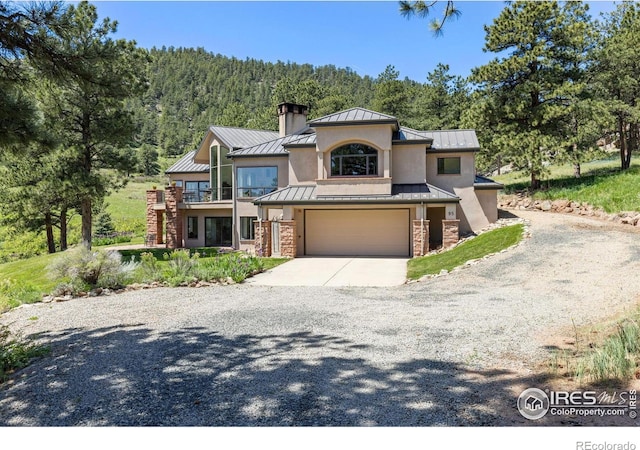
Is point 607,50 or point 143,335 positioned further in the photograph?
point 607,50

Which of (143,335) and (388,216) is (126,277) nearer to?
(143,335)

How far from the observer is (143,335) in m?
7.13

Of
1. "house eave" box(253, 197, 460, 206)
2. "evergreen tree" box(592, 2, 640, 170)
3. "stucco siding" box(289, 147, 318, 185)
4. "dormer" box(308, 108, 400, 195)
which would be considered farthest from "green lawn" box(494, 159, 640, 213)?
"stucco siding" box(289, 147, 318, 185)

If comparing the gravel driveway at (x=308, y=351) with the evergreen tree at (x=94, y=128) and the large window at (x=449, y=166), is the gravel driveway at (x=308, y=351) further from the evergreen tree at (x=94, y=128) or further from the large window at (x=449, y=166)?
the evergreen tree at (x=94, y=128)

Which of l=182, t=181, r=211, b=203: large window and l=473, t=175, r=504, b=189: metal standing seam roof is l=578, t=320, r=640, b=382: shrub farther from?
l=182, t=181, r=211, b=203: large window

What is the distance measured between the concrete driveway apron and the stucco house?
2.14m

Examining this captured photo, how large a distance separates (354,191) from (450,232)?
16.3ft

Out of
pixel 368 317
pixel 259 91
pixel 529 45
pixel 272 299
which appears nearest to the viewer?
pixel 368 317

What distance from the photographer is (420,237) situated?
64.3ft

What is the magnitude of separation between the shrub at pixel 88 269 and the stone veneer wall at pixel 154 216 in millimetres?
14595

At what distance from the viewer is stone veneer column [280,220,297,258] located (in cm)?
2052

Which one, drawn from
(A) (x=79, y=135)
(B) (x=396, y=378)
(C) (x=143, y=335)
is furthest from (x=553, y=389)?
(A) (x=79, y=135)

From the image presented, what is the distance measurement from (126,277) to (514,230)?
14.3 metres

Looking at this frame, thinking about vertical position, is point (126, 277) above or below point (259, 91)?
below
